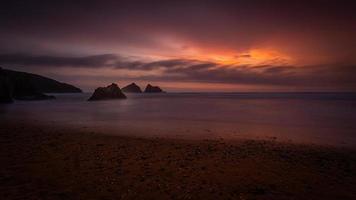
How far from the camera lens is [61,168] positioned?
10.7 metres

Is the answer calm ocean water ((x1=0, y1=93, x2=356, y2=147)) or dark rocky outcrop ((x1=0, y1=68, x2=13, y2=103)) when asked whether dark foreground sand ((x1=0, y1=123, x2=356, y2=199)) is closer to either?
calm ocean water ((x1=0, y1=93, x2=356, y2=147))

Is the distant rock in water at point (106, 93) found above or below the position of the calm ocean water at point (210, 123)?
above

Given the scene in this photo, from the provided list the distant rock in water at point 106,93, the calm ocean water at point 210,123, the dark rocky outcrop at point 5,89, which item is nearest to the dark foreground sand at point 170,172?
the calm ocean water at point 210,123

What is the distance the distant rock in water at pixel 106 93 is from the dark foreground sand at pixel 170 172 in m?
99.2

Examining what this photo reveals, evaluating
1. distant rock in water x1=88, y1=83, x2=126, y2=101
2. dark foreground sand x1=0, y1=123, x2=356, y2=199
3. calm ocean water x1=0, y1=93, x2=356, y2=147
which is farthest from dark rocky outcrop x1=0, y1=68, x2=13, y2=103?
dark foreground sand x1=0, y1=123, x2=356, y2=199

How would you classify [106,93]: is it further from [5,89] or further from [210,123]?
[210,123]

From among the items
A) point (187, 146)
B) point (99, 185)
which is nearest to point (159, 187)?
point (99, 185)

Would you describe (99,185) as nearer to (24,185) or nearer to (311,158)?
(24,185)

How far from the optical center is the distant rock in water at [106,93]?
111438 millimetres

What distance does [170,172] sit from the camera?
10.4m

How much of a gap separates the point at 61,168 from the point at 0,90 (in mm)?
76977

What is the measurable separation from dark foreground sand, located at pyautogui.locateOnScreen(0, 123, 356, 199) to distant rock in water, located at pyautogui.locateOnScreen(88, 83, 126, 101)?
99172mm

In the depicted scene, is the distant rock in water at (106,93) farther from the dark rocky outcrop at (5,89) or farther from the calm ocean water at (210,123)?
the calm ocean water at (210,123)

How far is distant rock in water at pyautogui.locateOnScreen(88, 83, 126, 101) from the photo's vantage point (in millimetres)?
111438
